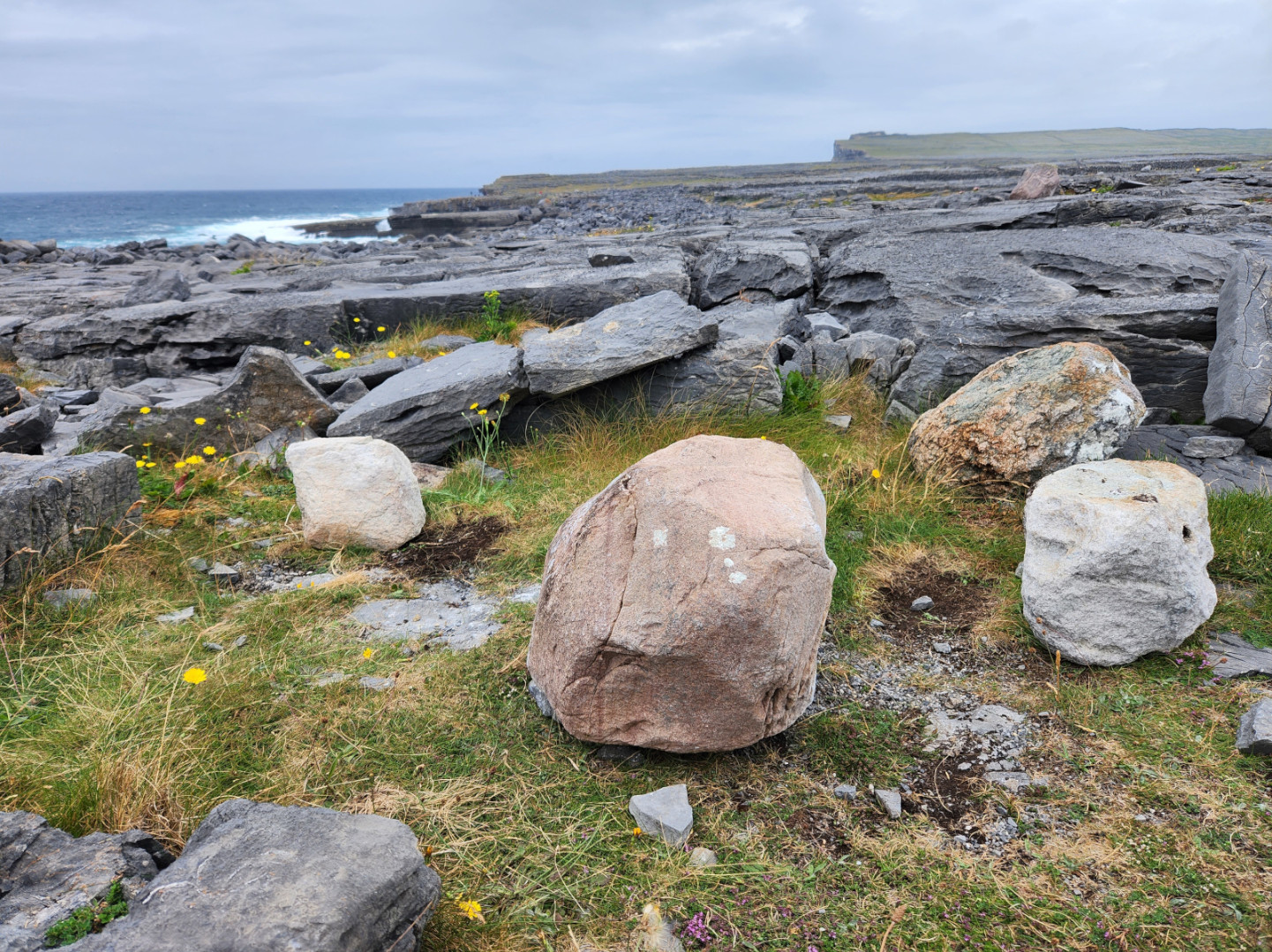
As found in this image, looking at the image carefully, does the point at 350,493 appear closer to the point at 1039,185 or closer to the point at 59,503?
the point at 59,503

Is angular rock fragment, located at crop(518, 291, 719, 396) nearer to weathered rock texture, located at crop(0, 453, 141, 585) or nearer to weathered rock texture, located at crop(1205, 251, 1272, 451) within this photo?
weathered rock texture, located at crop(0, 453, 141, 585)

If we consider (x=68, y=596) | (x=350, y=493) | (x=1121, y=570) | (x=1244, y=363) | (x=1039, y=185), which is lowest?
(x=68, y=596)

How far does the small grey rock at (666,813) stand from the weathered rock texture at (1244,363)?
3936mm

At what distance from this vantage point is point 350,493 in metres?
3.91

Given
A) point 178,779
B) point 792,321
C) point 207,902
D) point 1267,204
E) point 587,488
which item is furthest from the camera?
point 1267,204

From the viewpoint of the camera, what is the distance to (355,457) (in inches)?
154

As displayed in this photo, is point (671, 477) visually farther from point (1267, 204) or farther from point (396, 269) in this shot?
point (1267, 204)

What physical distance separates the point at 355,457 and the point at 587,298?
3.90 m

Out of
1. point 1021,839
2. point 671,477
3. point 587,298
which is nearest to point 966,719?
point 1021,839

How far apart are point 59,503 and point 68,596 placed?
44 cm

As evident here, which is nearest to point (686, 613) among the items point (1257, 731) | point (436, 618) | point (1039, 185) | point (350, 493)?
point (436, 618)

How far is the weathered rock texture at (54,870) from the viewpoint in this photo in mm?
1680

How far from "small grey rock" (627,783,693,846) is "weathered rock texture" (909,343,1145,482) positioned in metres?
2.73

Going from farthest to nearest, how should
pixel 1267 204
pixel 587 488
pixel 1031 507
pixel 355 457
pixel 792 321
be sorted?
pixel 1267 204 < pixel 792 321 < pixel 587 488 < pixel 355 457 < pixel 1031 507
